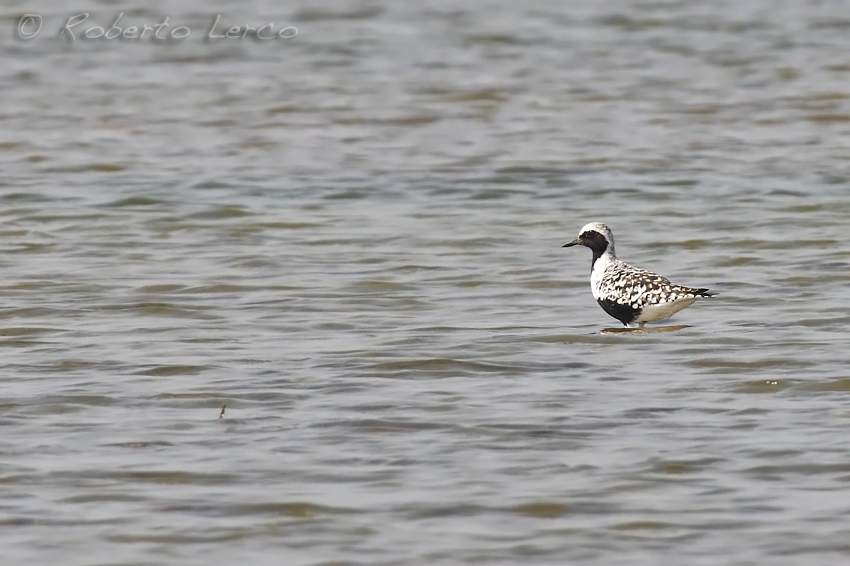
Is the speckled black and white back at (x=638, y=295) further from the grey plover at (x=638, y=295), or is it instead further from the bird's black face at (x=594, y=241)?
the bird's black face at (x=594, y=241)

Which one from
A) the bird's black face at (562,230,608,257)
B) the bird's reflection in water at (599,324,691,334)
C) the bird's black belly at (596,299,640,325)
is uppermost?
the bird's black face at (562,230,608,257)

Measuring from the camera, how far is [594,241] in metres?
12.2

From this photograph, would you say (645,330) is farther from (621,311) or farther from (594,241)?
(594,241)

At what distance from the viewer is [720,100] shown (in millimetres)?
22078

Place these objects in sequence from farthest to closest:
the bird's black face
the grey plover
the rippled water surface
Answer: the bird's black face → the grey plover → the rippled water surface

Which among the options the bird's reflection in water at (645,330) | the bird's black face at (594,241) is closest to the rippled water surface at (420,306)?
the bird's reflection in water at (645,330)

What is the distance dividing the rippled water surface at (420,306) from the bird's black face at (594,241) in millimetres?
407

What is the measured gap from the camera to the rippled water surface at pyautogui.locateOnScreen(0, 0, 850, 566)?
7344 millimetres

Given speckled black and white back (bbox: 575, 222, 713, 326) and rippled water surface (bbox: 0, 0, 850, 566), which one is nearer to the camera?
rippled water surface (bbox: 0, 0, 850, 566)

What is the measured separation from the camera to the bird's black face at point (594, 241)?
40.0ft

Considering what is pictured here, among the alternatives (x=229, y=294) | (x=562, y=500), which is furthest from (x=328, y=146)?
(x=562, y=500)

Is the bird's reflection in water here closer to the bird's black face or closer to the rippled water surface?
the rippled water surface

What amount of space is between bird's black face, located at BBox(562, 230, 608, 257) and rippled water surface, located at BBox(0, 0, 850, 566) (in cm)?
41

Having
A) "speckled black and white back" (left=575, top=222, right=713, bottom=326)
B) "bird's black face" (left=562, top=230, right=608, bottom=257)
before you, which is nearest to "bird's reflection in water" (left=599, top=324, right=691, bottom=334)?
"speckled black and white back" (left=575, top=222, right=713, bottom=326)
